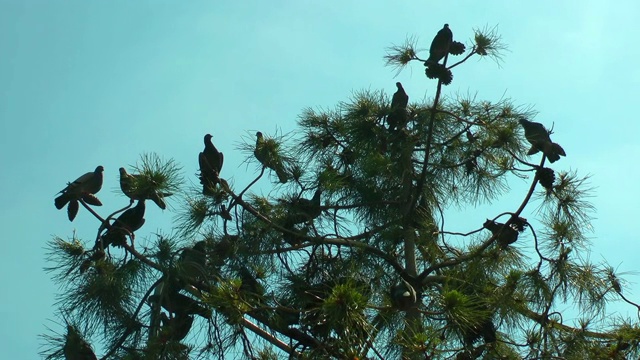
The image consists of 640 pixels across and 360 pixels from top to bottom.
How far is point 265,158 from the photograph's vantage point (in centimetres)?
525

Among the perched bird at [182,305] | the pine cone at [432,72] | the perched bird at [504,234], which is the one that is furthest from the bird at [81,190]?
the perched bird at [504,234]

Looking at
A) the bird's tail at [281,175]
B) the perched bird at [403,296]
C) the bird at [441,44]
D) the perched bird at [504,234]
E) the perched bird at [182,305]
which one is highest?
the bird at [441,44]

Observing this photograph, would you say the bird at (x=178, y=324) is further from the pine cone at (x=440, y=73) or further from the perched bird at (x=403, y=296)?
the pine cone at (x=440, y=73)

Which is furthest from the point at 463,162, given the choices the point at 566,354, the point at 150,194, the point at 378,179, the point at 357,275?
the point at 150,194

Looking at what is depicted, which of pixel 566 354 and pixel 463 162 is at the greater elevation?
pixel 463 162

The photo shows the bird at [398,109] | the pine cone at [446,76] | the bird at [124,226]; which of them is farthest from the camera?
the bird at [398,109]

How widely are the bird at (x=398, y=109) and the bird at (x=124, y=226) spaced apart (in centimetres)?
141

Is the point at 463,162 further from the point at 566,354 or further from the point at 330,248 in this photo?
the point at 566,354

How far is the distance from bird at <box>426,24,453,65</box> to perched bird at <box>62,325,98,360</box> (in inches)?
74.1

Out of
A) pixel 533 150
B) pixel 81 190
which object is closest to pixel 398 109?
pixel 533 150

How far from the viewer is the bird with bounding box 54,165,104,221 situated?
469cm

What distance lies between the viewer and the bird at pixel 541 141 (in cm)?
479

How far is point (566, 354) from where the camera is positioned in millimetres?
4945

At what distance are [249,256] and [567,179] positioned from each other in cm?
145
